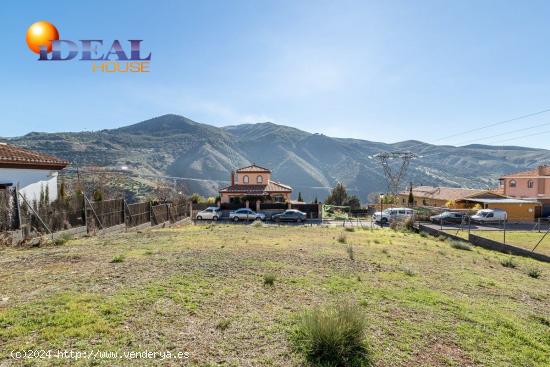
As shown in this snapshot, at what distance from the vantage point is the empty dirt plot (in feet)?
13.7

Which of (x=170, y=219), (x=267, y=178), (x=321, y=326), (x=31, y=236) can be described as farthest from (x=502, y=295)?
(x=267, y=178)

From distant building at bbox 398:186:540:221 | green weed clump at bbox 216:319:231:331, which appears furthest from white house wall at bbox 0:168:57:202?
distant building at bbox 398:186:540:221

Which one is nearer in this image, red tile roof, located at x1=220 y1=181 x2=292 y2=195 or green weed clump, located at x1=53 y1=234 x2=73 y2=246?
green weed clump, located at x1=53 y1=234 x2=73 y2=246

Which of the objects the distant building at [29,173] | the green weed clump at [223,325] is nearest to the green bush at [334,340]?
the green weed clump at [223,325]

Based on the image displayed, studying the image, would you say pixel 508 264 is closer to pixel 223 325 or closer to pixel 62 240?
pixel 223 325

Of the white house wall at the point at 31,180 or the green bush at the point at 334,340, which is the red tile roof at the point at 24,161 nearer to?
the white house wall at the point at 31,180

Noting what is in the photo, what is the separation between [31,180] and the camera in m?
16.1

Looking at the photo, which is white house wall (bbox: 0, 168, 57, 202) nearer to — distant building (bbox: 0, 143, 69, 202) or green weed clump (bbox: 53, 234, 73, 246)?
distant building (bbox: 0, 143, 69, 202)

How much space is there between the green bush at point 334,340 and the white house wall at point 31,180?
50.4 feet

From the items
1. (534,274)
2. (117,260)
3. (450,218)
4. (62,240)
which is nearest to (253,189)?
(450,218)

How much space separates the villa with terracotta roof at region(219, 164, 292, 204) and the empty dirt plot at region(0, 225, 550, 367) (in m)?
35.2

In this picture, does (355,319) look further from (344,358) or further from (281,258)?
(281,258)

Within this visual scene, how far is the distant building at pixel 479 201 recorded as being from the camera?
132 feet

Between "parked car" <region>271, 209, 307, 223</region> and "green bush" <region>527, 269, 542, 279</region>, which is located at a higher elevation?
"green bush" <region>527, 269, 542, 279</region>
